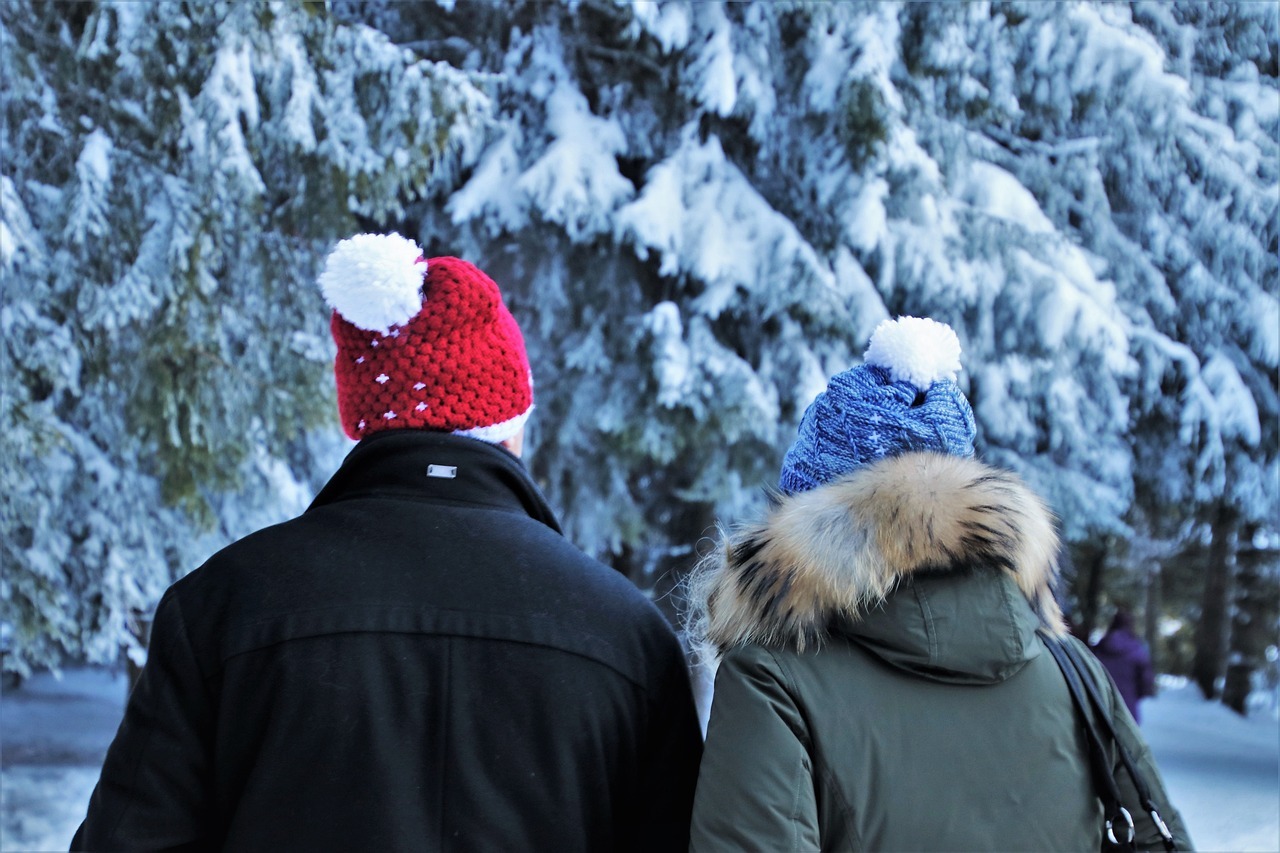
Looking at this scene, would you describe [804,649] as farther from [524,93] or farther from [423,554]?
[524,93]

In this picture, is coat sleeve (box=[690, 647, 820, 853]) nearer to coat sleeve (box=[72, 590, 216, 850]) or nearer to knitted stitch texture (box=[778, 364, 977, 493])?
knitted stitch texture (box=[778, 364, 977, 493])

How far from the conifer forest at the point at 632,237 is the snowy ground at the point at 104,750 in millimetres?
1539

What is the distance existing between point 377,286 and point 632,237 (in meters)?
4.54

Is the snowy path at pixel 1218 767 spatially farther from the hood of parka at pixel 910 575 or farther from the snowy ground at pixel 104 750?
the hood of parka at pixel 910 575

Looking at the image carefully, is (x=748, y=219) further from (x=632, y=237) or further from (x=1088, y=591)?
(x=1088, y=591)

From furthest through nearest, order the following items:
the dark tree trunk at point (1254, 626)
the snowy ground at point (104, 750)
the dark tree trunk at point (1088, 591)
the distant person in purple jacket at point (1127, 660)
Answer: the dark tree trunk at point (1088, 591) < the dark tree trunk at point (1254, 626) < the distant person in purple jacket at point (1127, 660) < the snowy ground at point (104, 750)

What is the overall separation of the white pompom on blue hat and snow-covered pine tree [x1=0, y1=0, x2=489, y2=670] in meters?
3.10

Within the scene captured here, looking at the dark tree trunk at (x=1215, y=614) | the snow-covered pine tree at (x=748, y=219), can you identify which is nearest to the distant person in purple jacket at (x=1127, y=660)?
the snow-covered pine tree at (x=748, y=219)

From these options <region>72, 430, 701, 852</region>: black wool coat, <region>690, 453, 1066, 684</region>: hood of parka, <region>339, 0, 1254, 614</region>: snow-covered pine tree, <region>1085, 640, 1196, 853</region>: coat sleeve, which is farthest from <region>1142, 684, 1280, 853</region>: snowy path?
<region>72, 430, 701, 852</region>: black wool coat

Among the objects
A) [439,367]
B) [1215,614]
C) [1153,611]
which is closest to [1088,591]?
[1215,614]

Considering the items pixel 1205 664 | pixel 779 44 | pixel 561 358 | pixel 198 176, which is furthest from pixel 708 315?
pixel 1205 664

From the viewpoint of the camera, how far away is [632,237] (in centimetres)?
614

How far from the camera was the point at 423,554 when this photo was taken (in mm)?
1634

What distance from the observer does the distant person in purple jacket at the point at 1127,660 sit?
7383 mm
